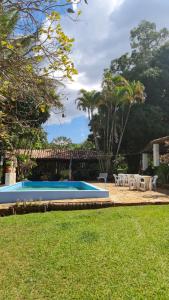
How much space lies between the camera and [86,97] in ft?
90.0

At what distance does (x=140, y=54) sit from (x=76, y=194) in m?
23.7

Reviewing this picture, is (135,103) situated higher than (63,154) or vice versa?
(135,103)

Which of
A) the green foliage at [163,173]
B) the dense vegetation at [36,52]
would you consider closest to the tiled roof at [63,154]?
the green foliage at [163,173]

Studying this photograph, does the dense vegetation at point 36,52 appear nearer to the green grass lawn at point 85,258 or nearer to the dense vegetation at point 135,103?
the green grass lawn at point 85,258

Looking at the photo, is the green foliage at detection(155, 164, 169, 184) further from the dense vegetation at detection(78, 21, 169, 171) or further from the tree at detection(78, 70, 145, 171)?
the tree at detection(78, 70, 145, 171)

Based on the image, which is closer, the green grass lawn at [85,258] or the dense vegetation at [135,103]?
the green grass lawn at [85,258]

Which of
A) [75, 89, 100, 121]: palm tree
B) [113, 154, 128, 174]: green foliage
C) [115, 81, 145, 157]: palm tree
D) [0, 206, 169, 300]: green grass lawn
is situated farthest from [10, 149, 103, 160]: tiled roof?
[0, 206, 169, 300]: green grass lawn

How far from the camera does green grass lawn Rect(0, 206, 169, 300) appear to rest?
421 cm

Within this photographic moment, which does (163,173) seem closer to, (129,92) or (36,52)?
(129,92)

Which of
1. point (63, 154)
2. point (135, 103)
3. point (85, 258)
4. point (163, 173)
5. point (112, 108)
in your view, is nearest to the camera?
point (85, 258)

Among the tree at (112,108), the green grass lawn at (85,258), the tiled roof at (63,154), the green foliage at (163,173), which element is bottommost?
the green grass lawn at (85,258)

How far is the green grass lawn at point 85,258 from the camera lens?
4207 millimetres

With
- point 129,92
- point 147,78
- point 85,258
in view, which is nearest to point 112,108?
point 129,92

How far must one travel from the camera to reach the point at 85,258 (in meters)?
5.39
